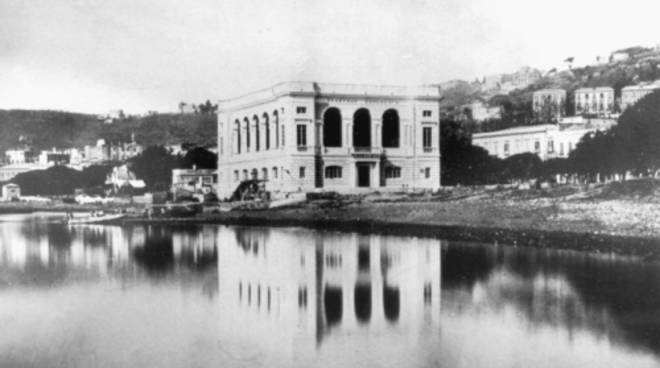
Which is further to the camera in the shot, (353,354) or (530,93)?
(530,93)

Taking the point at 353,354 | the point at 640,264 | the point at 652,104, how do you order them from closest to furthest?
the point at 353,354 < the point at 640,264 < the point at 652,104

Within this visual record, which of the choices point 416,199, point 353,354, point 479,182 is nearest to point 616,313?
point 353,354

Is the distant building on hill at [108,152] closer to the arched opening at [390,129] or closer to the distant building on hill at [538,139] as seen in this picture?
the arched opening at [390,129]

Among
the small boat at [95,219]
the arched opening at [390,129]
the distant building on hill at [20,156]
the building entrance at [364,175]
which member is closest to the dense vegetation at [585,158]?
the arched opening at [390,129]

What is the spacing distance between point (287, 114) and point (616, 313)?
108 ft

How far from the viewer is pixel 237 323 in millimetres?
9523

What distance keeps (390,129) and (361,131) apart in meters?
1.68

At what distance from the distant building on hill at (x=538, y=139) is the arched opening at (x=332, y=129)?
10.7 m

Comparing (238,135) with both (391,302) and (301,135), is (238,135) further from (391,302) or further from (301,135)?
(391,302)

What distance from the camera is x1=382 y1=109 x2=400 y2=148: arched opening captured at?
4447 centimetres

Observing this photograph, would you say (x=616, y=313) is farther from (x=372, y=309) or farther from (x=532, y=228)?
(x=532, y=228)

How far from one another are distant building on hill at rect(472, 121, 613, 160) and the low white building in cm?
2450

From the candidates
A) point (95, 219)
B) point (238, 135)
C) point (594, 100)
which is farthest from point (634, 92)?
point (238, 135)

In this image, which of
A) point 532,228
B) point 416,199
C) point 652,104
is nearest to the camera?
point 532,228
